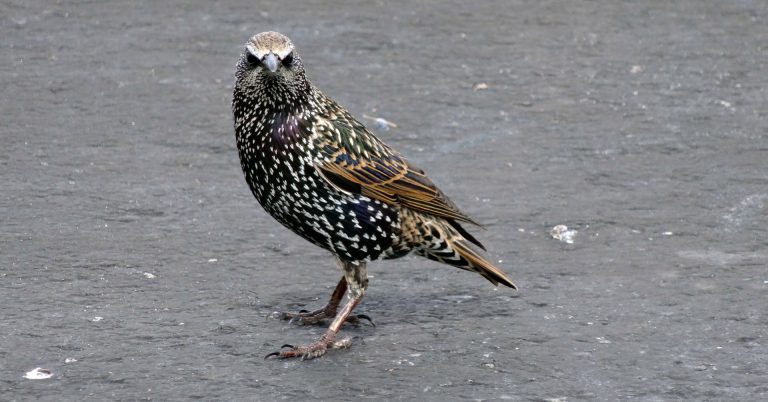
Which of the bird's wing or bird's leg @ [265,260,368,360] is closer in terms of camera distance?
bird's leg @ [265,260,368,360]

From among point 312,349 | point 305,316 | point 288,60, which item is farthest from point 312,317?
point 288,60

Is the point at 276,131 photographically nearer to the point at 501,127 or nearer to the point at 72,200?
the point at 72,200

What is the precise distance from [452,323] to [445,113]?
269 cm

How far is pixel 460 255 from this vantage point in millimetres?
5305

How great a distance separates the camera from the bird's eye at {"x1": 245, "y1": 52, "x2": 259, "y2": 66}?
16.3ft

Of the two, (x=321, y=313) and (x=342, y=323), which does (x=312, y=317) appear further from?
(x=342, y=323)

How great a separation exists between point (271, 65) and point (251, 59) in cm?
12

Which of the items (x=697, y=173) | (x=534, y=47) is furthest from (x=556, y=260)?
(x=534, y=47)

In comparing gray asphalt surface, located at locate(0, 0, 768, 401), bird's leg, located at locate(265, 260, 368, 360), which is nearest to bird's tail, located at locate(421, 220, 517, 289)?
gray asphalt surface, located at locate(0, 0, 768, 401)

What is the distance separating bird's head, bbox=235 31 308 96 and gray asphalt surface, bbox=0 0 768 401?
0.93 meters

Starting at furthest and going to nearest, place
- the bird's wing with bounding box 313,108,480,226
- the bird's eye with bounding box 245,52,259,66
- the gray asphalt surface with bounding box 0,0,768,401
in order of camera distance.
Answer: the bird's wing with bounding box 313,108,480,226 → the bird's eye with bounding box 245,52,259,66 → the gray asphalt surface with bounding box 0,0,768,401

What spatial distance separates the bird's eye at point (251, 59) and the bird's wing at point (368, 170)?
1.10ft

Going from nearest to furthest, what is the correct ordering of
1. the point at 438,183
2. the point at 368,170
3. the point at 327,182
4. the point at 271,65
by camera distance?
the point at 271,65, the point at 327,182, the point at 368,170, the point at 438,183

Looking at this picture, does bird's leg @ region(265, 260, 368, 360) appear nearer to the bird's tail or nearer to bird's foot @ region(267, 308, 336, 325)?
bird's foot @ region(267, 308, 336, 325)
